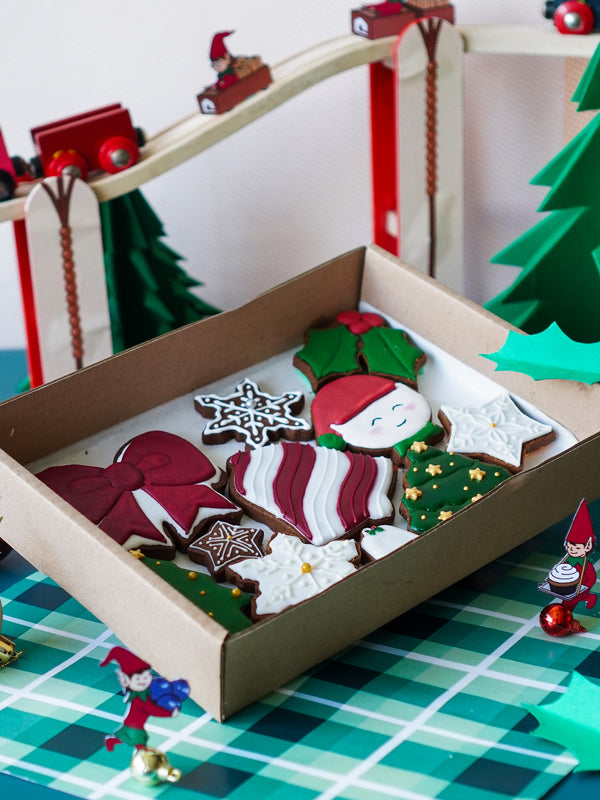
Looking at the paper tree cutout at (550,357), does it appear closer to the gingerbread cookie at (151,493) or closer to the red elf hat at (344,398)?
the red elf hat at (344,398)

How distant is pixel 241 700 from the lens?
1.03m

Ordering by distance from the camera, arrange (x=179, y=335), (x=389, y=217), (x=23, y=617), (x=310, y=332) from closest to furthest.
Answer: (x=23, y=617), (x=179, y=335), (x=310, y=332), (x=389, y=217)

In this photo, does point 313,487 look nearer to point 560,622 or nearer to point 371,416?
point 371,416

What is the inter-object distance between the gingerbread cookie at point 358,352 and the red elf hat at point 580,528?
36 cm

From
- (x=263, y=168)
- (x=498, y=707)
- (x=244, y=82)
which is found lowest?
(x=498, y=707)

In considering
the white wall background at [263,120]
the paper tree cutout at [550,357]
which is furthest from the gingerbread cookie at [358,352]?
the white wall background at [263,120]

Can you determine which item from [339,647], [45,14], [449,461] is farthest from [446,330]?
[45,14]

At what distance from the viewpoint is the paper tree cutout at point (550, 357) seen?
1298mm

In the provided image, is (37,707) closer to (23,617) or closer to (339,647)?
(23,617)

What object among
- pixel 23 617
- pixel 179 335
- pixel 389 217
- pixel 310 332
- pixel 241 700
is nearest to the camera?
pixel 241 700

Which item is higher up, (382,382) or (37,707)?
(382,382)

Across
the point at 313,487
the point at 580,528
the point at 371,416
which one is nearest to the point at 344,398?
the point at 371,416

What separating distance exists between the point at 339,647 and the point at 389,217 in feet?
2.63

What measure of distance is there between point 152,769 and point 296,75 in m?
0.93
